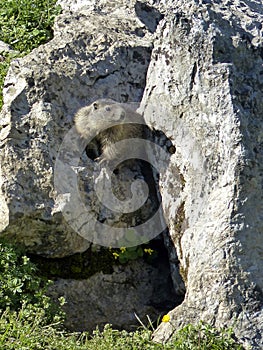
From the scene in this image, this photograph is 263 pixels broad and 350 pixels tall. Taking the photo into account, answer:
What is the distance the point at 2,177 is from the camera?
22.4ft

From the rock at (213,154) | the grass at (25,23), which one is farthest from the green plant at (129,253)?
the grass at (25,23)

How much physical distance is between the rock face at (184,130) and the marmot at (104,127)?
0.15 metres

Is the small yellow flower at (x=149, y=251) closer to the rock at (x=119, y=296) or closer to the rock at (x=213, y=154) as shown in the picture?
the rock at (x=119, y=296)

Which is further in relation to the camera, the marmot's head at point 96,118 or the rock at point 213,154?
the marmot's head at point 96,118

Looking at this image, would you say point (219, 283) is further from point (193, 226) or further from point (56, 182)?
point (56, 182)

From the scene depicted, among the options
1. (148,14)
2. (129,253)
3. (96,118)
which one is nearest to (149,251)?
(129,253)

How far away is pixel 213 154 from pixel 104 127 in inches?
45.1

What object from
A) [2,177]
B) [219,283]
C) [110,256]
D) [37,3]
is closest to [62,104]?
[2,177]

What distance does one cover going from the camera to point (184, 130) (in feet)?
22.5

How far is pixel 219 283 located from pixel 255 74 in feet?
5.86

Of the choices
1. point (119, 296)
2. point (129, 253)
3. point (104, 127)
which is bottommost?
point (119, 296)

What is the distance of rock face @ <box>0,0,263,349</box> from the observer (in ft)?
20.5

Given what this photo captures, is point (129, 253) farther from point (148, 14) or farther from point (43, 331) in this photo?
point (148, 14)

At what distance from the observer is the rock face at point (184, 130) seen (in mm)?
6238
